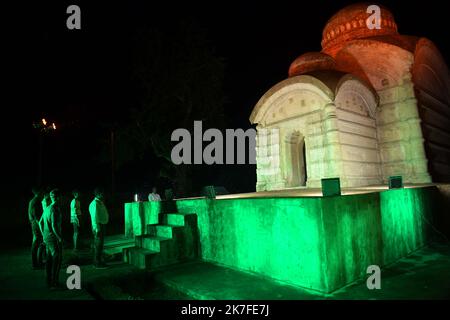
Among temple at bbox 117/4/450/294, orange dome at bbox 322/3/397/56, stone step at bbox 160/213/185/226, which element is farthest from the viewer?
orange dome at bbox 322/3/397/56

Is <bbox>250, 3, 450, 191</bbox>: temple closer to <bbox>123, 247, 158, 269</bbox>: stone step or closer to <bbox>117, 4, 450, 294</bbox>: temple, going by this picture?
<bbox>117, 4, 450, 294</bbox>: temple

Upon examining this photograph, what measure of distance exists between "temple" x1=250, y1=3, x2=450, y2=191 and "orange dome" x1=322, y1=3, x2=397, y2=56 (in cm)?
6

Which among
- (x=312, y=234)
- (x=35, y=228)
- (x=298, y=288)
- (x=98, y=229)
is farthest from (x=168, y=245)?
(x=35, y=228)

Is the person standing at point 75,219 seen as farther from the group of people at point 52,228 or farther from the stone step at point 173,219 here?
the stone step at point 173,219

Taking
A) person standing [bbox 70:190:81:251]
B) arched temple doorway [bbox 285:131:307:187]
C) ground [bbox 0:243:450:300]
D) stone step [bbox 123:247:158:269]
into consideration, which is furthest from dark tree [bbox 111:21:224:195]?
ground [bbox 0:243:450:300]

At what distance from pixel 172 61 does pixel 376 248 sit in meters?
20.7

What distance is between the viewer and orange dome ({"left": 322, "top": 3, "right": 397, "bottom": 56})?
15969 mm

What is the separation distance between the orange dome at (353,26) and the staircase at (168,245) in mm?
13815

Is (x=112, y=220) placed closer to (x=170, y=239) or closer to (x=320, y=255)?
(x=170, y=239)

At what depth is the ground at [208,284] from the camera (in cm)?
532

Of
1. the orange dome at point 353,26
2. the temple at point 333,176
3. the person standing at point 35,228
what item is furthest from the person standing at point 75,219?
the orange dome at point 353,26

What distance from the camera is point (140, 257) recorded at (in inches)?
301
